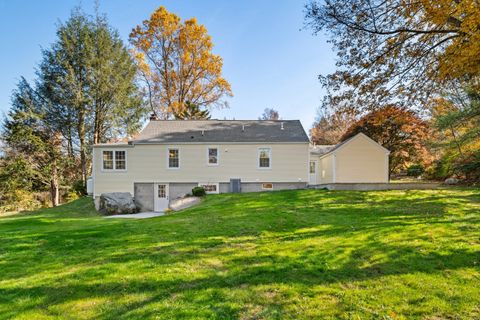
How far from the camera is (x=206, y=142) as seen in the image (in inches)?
704

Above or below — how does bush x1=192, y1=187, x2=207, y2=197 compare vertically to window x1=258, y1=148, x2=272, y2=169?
below

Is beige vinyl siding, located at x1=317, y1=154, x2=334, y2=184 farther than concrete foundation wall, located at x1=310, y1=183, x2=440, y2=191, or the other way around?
beige vinyl siding, located at x1=317, y1=154, x2=334, y2=184

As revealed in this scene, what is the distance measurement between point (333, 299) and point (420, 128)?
23927mm

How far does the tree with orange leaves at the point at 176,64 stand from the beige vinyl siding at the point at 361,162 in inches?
631

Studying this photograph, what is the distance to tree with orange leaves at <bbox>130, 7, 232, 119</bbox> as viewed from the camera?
2688cm

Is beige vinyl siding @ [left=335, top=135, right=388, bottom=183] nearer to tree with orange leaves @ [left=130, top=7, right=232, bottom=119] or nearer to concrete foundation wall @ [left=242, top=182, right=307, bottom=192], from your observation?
concrete foundation wall @ [left=242, top=182, right=307, bottom=192]

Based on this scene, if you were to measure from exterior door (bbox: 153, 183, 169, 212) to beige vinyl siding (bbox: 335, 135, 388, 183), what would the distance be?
1196 cm

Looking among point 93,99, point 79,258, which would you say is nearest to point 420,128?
point 79,258

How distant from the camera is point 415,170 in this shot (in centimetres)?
2661

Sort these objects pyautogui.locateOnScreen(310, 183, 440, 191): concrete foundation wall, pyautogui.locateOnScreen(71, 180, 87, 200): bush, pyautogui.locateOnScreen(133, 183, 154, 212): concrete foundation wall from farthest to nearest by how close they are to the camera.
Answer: pyautogui.locateOnScreen(71, 180, 87, 200): bush
pyautogui.locateOnScreen(133, 183, 154, 212): concrete foundation wall
pyautogui.locateOnScreen(310, 183, 440, 191): concrete foundation wall

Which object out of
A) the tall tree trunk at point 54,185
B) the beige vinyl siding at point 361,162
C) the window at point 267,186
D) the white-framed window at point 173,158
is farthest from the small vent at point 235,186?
the tall tree trunk at point 54,185

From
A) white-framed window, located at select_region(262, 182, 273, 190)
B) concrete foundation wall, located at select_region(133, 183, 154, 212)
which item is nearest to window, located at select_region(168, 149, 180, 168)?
concrete foundation wall, located at select_region(133, 183, 154, 212)

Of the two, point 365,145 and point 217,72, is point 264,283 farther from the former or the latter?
point 217,72

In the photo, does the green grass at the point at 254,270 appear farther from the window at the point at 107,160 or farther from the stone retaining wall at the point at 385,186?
the window at the point at 107,160
